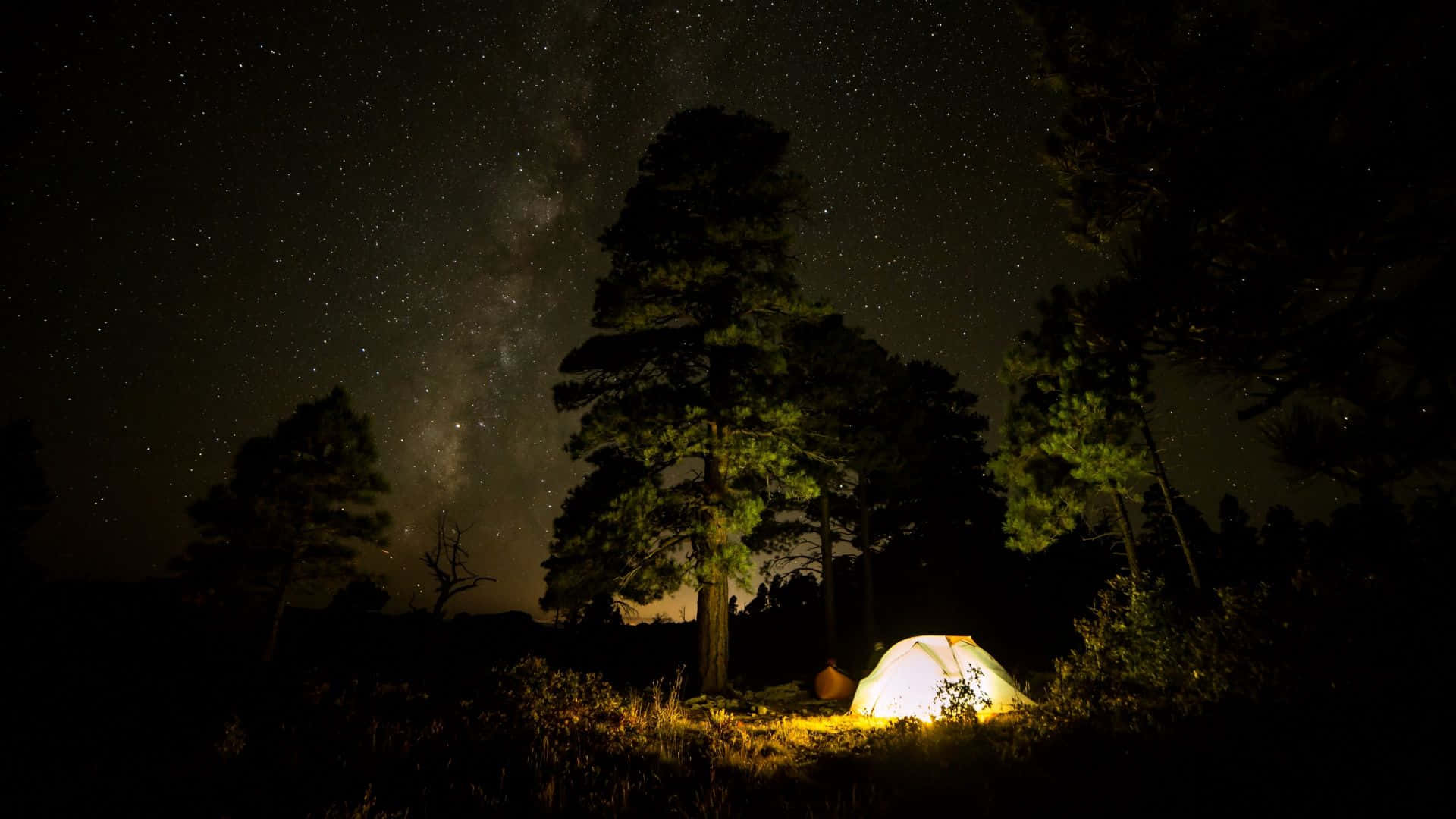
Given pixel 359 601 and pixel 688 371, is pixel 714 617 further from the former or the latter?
pixel 359 601

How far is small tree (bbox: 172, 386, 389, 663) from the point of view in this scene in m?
22.6

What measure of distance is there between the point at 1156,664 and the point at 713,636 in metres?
7.55

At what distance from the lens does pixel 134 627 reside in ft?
91.7

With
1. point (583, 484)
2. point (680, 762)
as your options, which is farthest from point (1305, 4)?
point (583, 484)

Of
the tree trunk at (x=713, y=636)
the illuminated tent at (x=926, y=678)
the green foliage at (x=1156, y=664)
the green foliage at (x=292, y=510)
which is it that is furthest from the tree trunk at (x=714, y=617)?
the green foliage at (x=292, y=510)

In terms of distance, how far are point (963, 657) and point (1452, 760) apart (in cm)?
855

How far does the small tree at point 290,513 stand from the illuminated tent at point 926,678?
20.4m

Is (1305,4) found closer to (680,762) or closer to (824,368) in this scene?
(680,762)

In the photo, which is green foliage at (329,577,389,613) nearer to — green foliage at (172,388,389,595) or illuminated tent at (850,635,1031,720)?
A: green foliage at (172,388,389,595)

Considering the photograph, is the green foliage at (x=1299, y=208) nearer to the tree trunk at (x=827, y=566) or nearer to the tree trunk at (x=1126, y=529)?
the tree trunk at (x=1126, y=529)

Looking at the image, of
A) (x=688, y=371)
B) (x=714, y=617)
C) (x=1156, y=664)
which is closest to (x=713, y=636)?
(x=714, y=617)

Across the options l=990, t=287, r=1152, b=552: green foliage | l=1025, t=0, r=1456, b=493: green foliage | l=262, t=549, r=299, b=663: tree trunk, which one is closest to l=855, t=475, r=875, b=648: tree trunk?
l=990, t=287, r=1152, b=552: green foliage

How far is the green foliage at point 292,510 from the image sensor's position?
2261 cm

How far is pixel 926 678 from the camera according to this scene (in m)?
11.4
